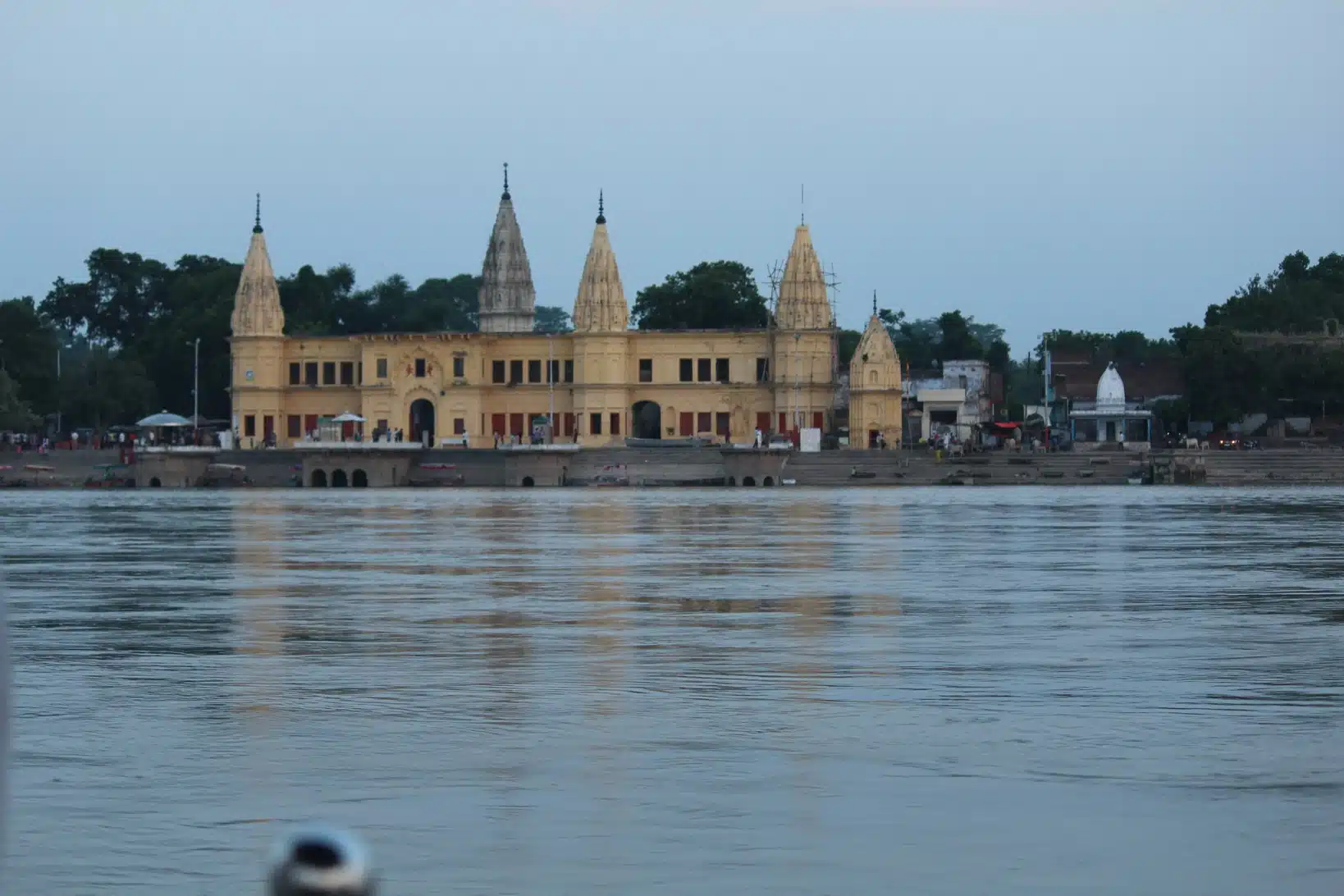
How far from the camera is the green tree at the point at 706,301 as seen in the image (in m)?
121

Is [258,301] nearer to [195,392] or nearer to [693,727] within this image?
[195,392]

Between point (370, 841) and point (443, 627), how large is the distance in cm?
1101

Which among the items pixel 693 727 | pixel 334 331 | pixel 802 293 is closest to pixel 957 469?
pixel 802 293

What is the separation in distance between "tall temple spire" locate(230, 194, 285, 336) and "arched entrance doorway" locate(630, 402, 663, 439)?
18539 mm

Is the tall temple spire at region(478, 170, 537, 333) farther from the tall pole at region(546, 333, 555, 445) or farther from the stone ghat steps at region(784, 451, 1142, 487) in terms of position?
the stone ghat steps at region(784, 451, 1142, 487)

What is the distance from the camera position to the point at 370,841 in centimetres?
930

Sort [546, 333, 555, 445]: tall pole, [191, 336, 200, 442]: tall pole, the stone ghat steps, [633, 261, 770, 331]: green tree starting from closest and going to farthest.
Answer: the stone ghat steps < [546, 333, 555, 445]: tall pole < [191, 336, 200, 442]: tall pole < [633, 261, 770, 331]: green tree

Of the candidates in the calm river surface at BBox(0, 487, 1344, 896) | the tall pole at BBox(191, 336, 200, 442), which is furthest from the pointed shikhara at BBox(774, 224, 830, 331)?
the calm river surface at BBox(0, 487, 1344, 896)

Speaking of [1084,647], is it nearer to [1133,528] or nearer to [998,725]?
[998,725]

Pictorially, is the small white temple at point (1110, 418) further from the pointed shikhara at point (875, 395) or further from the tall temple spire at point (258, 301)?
the tall temple spire at point (258, 301)

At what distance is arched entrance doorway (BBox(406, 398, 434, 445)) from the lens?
342ft

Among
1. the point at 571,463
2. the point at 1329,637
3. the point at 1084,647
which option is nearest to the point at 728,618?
the point at 1084,647

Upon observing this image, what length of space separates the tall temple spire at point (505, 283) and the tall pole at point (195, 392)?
1552 cm

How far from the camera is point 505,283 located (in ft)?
380
